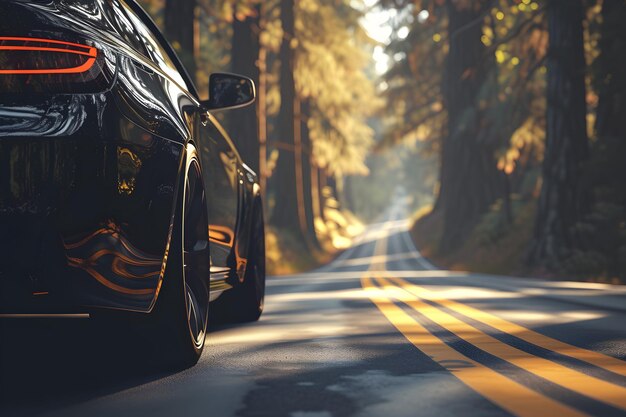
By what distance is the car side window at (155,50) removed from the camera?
16.6 feet

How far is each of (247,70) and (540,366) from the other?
27.0m

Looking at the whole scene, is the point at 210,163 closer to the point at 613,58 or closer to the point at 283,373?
the point at 283,373

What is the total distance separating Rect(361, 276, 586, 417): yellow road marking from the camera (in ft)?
11.6

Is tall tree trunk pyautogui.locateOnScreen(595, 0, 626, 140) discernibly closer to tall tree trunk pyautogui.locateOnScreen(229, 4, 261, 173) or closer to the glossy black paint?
tall tree trunk pyautogui.locateOnScreen(229, 4, 261, 173)

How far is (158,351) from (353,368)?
37.3 inches

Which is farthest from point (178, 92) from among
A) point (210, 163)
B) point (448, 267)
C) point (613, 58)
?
point (448, 267)

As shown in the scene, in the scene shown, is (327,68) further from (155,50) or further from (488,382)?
(488,382)

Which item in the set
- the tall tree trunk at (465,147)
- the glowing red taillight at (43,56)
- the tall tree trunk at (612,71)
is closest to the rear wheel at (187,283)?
the glowing red taillight at (43,56)

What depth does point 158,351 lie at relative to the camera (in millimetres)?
4574

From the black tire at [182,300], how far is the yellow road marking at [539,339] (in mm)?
1967

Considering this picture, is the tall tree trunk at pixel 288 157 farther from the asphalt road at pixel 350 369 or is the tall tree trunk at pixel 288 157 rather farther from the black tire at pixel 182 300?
the black tire at pixel 182 300

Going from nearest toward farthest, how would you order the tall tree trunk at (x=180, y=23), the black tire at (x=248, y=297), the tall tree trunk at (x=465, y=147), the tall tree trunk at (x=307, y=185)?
the black tire at (x=248, y=297), the tall tree trunk at (x=180, y=23), the tall tree trunk at (x=465, y=147), the tall tree trunk at (x=307, y=185)

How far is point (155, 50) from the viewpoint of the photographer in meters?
5.24

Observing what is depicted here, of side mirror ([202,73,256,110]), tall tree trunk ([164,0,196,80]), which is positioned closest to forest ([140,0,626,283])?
tall tree trunk ([164,0,196,80])
